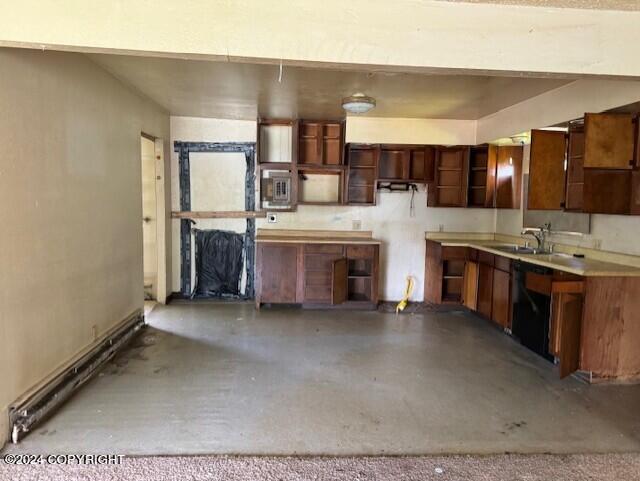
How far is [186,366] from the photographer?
3.34 metres

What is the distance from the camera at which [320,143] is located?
5.38 metres

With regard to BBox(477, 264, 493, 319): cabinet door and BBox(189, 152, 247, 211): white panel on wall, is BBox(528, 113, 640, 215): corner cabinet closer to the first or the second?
BBox(477, 264, 493, 319): cabinet door

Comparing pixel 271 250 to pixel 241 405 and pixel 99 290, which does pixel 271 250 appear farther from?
pixel 241 405

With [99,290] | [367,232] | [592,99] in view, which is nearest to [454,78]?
[592,99]

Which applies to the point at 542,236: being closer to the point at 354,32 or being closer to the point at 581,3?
the point at 581,3

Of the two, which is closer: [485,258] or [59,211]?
[59,211]

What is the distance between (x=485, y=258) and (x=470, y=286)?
18.3 inches

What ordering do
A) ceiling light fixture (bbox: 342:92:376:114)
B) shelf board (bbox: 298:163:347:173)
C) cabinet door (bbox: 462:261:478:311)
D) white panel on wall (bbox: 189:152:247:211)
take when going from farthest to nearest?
white panel on wall (bbox: 189:152:247:211)
shelf board (bbox: 298:163:347:173)
cabinet door (bbox: 462:261:478:311)
ceiling light fixture (bbox: 342:92:376:114)

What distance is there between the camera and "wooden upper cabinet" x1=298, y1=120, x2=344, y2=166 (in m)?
5.38

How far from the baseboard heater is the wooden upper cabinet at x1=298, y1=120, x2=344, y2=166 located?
3.07m

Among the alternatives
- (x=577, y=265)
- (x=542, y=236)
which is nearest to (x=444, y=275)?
(x=542, y=236)

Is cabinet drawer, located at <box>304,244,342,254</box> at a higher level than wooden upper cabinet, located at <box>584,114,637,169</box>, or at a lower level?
lower

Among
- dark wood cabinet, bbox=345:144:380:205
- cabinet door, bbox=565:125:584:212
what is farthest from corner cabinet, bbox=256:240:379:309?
cabinet door, bbox=565:125:584:212

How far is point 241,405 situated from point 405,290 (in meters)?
3.44
